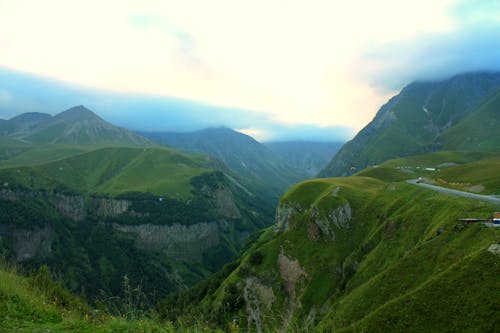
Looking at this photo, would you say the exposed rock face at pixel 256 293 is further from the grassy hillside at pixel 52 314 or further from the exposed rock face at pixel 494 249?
the grassy hillside at pixel 52 314

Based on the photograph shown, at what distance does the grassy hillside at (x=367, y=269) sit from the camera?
35.1 meters

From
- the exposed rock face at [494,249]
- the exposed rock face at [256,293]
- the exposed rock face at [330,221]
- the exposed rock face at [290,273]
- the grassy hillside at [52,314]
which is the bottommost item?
the exposed rock face at [256,293]

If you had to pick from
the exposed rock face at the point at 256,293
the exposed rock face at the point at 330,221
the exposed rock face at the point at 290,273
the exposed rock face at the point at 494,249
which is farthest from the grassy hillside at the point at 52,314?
the exposed rock face at the point at 330,221

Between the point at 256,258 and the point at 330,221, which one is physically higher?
the point at 330,221

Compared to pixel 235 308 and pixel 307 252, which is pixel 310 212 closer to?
pixel 307 252

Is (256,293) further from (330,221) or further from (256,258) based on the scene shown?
(330,221)

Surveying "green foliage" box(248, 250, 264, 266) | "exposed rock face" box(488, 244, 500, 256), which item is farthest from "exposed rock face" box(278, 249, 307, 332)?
"exposed rock face" box(488, 244, 500, 256)

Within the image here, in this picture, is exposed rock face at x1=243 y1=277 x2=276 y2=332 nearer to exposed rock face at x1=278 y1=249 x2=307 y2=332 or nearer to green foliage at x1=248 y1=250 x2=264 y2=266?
exposed rock face at x1=278 y1=249 x2=307 y2=332

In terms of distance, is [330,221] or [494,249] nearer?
[494,249]

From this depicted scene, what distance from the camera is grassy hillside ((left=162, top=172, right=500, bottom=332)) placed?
1383 inches

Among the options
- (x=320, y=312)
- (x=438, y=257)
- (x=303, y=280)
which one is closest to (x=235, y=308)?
(x=303, y=280)

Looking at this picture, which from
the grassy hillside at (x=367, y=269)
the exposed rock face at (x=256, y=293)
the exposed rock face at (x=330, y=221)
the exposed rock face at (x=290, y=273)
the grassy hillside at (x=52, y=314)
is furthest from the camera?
the exposed rock face at (x=330, y=221)

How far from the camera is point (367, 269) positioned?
71500mm

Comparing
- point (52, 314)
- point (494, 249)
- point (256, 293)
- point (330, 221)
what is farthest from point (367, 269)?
point (52, 314)
